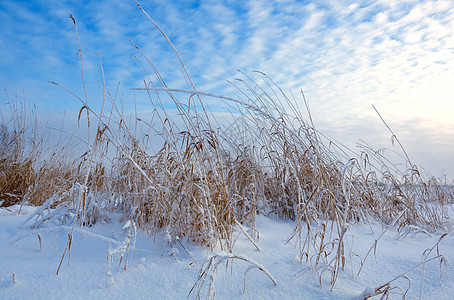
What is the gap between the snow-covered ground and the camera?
1.12m

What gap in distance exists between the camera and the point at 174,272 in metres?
1.24

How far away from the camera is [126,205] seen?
6.38ft

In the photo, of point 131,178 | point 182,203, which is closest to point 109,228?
point 131,178

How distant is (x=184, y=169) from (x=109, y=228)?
0.61 m

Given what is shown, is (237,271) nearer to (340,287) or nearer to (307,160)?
(340,287)

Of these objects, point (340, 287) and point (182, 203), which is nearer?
point (340, 287)

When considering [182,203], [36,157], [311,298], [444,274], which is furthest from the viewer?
[36,157]

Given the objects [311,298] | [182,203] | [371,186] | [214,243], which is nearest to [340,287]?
[311,298]

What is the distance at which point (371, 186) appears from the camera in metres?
2.56

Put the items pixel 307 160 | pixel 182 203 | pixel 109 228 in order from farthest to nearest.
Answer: pixel 307 160, pixel 109 228, pixel 182 203

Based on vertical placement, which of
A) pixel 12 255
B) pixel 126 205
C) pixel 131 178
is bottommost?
pixel 12 255

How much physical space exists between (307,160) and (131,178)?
1.17 m

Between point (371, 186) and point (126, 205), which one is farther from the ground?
point (371, 186)

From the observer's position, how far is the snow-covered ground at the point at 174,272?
112 centimetres
